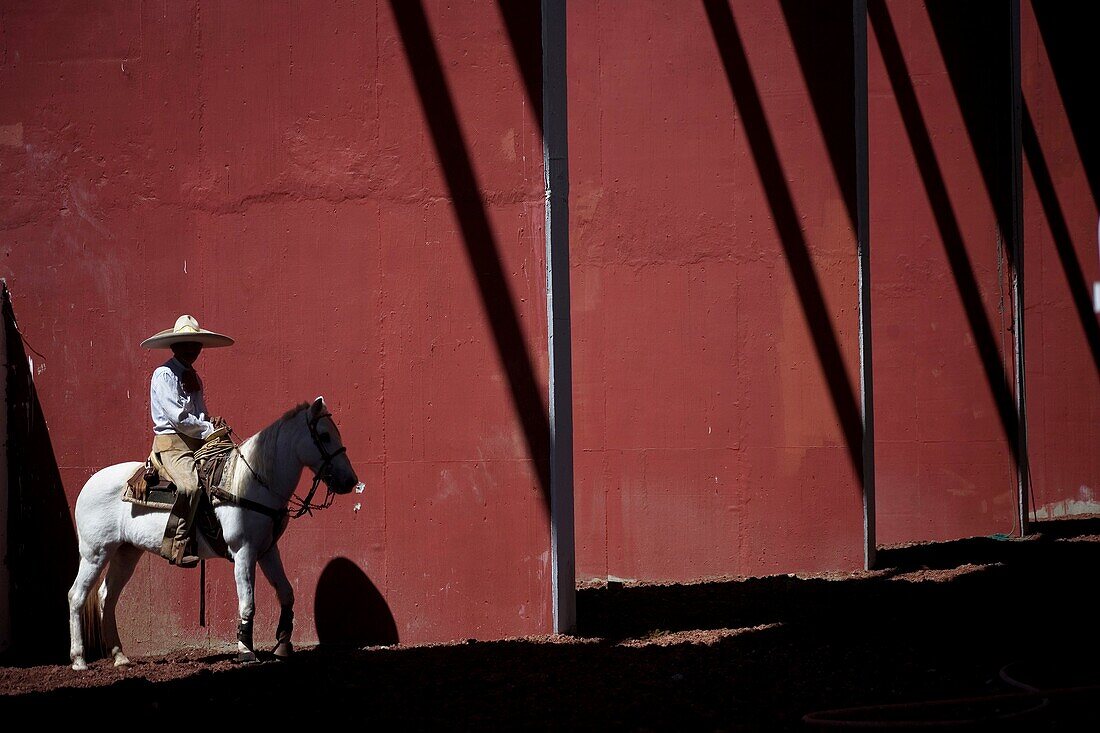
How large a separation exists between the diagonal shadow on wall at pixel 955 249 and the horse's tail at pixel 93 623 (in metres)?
10.4

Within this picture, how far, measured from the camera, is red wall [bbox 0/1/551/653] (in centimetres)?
839

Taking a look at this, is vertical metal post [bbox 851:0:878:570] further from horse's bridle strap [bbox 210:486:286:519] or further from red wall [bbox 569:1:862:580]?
horse's bridle strap [bbox 210:486:286:519]

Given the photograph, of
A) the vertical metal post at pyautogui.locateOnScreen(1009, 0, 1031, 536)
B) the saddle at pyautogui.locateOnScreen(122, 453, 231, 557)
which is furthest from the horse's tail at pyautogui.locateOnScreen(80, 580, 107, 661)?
the vertical metal post at pyautogui.locateOnScreen(1009, 0, 1031, 536)

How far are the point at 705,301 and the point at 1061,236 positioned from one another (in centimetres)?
723

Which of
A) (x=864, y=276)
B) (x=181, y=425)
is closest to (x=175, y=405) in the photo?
(x=181, y=425)

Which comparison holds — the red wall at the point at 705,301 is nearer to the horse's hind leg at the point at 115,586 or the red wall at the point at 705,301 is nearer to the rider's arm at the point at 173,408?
the rider's arm at the point at 173,408

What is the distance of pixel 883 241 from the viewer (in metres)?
13.4

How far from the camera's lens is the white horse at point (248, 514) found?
7617 mm

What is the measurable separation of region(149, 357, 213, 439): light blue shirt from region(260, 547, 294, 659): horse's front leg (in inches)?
41.0

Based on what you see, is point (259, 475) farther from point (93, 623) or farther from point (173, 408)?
point (93, 623)

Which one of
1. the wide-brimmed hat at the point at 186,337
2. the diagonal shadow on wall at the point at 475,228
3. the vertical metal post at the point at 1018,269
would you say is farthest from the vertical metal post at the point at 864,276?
the wide-brimmed hat at the point at 186,337

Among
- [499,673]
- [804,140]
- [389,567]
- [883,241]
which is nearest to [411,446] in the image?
[389,567]

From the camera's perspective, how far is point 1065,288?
15.9 m

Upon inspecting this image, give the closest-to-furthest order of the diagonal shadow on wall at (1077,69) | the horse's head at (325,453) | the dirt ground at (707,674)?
the dirt ground at (707,674)
the horse's head at (325,453)
the diagonal shadow on wall at (1077,69)
